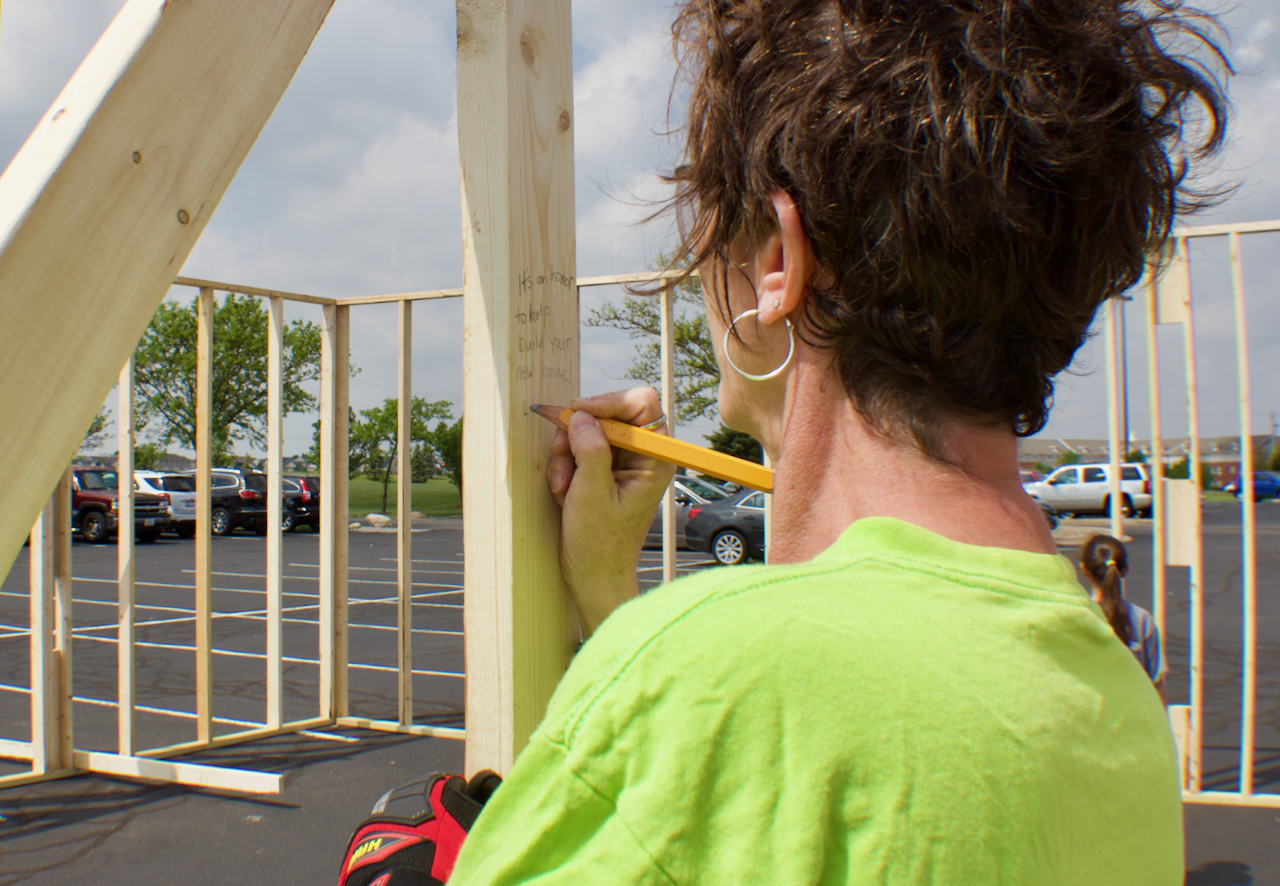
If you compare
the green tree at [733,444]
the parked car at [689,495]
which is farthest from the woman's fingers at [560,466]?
the green tree at [733,444]

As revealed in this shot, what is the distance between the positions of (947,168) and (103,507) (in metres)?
22.9

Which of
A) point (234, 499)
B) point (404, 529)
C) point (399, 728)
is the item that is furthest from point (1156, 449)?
point (234, 499)

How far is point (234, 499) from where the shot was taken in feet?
73.9

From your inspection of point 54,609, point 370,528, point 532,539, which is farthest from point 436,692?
point 370,528

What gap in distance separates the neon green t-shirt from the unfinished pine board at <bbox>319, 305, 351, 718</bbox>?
4.78m

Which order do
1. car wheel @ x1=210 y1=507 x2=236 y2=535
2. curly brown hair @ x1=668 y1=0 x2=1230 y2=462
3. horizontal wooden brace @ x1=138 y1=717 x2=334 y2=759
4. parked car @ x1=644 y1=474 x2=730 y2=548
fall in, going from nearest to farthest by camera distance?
curly brown hair @ x1=668 y1=0 x2=1230 y2=462 < horizontal wooden brace @ x1=138 y1=717 x2=334 y2=759 < parked car @ x1=644 y1=474 x2=730 y2=548 < car wheel @ x1=210 y1=507 x2=236 y2=535

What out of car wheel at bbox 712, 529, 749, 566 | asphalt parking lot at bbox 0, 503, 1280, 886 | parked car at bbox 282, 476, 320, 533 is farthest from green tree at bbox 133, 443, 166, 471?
car wheel at bbox 712, 529, 749, 566

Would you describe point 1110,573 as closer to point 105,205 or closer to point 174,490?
point 105,205

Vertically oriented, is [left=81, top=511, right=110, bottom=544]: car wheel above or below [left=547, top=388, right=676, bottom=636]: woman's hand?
below

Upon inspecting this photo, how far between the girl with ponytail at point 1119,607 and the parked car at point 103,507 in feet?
69.1

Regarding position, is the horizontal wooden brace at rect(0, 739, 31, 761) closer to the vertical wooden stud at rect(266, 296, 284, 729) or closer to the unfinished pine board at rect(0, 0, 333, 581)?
the vertical wooden stud at rect(266, 296, 284, 729)

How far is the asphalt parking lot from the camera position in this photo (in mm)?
3264

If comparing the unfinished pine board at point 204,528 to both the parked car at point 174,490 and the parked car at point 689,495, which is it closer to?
the parked car at point 689,495

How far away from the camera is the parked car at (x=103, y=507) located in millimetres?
19328
